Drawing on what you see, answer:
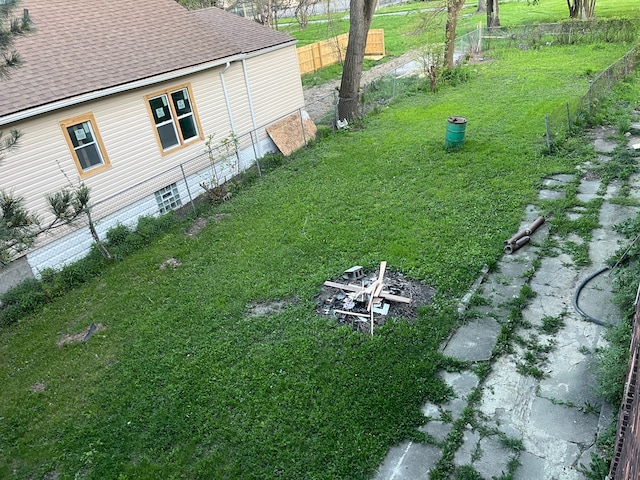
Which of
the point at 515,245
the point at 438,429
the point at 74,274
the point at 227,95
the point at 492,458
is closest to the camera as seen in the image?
the point at 492,458

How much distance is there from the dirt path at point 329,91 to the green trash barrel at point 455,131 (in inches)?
203

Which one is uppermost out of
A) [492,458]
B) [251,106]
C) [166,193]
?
[251,106]

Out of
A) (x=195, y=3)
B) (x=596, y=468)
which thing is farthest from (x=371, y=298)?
(x=195, y=3)

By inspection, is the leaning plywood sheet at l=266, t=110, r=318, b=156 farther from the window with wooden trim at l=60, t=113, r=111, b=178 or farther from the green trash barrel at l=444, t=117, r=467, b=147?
the window with wooden trim at l=60, t=113, r=111, b=178

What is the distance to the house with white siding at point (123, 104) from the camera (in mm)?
9742

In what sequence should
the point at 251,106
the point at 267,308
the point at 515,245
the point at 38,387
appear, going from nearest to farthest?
the point at 38,387 → the point at 267,308 → the point at 515,245 → the point at 251,106

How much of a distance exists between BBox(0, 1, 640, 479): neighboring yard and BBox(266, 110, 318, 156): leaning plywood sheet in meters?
1.98

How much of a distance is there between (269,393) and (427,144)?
9.80 metres

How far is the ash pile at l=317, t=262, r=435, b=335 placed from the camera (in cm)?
716

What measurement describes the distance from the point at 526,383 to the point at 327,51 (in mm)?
24739

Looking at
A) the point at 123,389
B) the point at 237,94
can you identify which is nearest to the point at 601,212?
the point at 123,389

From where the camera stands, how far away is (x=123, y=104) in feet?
36.6

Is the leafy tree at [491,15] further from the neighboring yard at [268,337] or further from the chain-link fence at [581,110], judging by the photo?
the neighboring yard at [268,337]

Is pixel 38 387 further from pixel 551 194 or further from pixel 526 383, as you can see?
pixel 551 194
